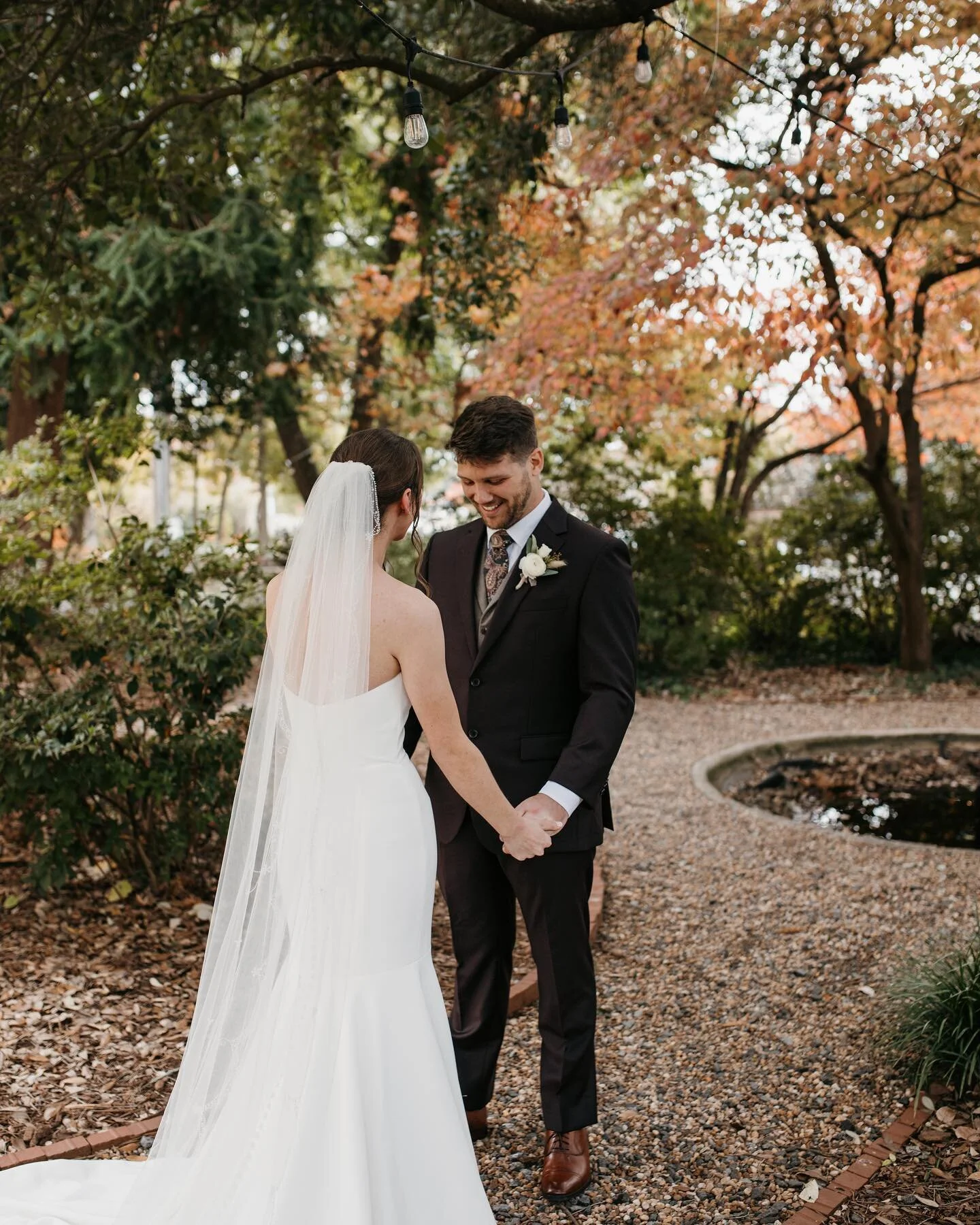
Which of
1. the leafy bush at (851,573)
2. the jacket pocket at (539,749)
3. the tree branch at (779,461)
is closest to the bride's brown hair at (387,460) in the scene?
the jacket pocket at (539,749)

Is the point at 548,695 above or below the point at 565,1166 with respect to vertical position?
above

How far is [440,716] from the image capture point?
262cm

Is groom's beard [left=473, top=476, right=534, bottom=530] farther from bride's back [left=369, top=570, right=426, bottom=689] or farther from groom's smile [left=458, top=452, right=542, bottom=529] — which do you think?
bride's back [left=369, top=570, right=426, bottom=689]

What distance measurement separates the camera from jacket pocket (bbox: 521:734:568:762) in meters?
3.08

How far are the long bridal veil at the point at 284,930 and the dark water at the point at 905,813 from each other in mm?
4904

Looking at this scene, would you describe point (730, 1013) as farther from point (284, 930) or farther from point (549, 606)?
point (284, 930)

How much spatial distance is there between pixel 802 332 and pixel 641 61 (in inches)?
220

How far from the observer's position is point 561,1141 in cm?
313

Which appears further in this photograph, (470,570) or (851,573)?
(851,573)

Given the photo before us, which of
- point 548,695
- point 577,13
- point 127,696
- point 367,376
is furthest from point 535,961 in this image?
point 367,376

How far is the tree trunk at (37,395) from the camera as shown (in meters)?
11.4

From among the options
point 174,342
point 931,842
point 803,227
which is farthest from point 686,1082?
point 174,342

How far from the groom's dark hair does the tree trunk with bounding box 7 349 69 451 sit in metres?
9.27

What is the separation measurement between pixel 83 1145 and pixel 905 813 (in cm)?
587
